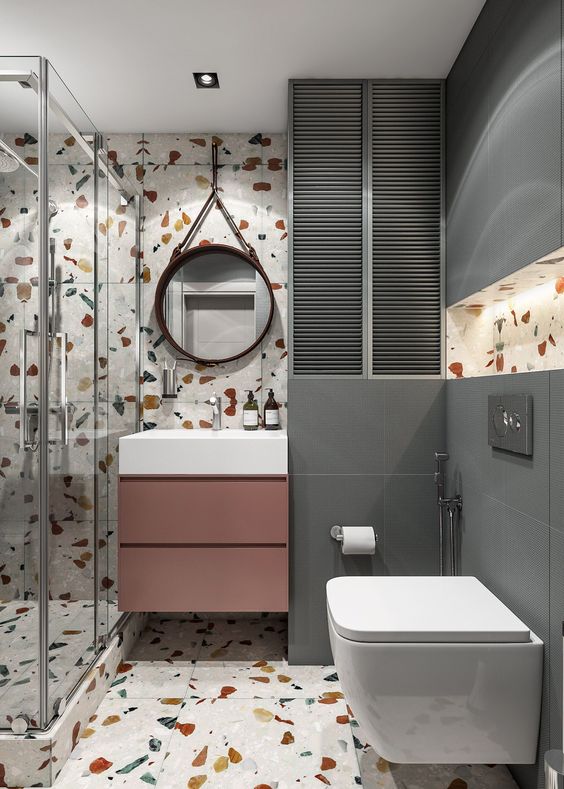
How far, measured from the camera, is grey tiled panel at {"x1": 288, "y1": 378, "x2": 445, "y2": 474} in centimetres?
230

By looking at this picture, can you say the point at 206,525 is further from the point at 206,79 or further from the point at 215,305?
the point at 206,79

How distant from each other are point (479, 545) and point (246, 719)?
1038 mm

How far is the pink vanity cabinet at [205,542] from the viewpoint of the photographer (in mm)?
2246

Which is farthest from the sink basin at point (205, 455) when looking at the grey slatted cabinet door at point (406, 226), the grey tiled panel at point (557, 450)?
the grey tiled panel at point (557, 450)

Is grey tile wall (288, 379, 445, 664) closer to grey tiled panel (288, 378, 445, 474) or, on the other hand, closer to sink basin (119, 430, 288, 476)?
grey tiled panel (288, 378, 445, 474)

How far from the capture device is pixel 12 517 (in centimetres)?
157

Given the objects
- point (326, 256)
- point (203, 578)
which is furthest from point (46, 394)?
point (326, 256)

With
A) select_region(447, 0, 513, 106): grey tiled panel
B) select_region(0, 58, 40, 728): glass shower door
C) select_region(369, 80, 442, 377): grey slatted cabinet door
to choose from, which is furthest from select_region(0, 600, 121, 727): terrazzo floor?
select_region(447, 0, 513, 106): grey tiled panel

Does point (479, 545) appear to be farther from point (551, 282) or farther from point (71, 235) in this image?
point (71, 235)

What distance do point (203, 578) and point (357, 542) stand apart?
65cm

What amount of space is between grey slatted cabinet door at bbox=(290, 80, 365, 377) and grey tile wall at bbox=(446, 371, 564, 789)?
1.87 ft

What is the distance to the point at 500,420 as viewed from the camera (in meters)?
1.69

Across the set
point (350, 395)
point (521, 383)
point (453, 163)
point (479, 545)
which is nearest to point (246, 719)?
point (479, 545)

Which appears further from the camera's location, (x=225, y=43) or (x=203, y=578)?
(x=203, y=578)
